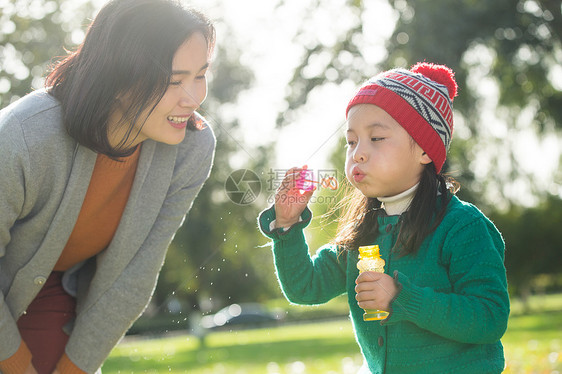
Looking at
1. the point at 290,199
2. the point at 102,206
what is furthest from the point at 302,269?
the point at 102,206

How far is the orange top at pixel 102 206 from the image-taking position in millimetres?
2627

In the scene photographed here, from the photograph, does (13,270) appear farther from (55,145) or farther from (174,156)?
(174,156)

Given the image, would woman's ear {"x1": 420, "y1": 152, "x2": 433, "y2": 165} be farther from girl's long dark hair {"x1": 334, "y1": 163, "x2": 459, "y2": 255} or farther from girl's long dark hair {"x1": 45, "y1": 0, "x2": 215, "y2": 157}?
girl's long dark hair {"x1": 45, "y1": 0, "x2": 215, "y2": 157}

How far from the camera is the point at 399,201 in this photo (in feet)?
7.29

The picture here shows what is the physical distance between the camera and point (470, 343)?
198 centimetres

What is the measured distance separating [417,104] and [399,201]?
337mm

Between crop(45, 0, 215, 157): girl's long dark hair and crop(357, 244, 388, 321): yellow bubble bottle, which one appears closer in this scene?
crop(357, 244, 388, 321): yellow bubble bottle

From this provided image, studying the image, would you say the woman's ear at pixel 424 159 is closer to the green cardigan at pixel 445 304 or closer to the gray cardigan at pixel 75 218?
the green cardigan at pixel 445 304

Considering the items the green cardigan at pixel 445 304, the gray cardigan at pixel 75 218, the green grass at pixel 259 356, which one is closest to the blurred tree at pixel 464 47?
the green grass at pixel 259 356

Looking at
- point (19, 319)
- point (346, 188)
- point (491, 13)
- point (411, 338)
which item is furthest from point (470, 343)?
point (491, 13)

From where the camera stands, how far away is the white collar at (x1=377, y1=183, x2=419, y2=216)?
220 cm

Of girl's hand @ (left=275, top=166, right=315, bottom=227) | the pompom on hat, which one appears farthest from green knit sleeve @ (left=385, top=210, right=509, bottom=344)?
girl's hand @ (left=275, top=166, right=315, bottom=227)

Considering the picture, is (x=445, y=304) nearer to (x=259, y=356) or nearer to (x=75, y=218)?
(x=75, y=218)

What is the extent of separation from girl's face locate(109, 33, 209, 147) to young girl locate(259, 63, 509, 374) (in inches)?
18.6
